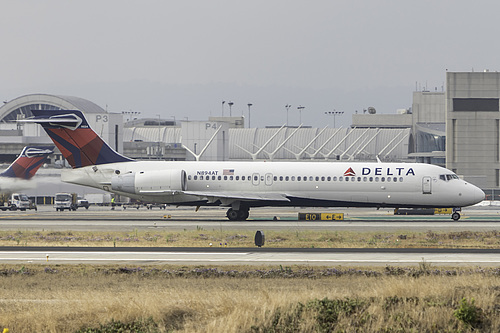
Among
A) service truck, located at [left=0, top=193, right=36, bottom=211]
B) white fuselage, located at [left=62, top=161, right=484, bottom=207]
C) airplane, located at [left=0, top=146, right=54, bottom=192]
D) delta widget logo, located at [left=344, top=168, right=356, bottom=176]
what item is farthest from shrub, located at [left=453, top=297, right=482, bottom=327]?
service truck, located at [left=0, top=193, right=36, bottom=211]

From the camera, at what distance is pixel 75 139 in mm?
59750

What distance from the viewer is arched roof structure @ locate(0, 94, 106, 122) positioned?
14912cm

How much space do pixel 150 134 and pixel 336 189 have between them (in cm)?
12139

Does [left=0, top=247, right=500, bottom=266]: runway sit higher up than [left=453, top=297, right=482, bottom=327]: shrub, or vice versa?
[left=453, top=297, right=482, bottom=327]: shrub

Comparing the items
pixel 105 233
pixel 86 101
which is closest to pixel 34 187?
pixel 105 233

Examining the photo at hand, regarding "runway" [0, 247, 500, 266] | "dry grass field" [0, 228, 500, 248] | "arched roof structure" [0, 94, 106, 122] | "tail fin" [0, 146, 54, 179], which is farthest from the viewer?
"arched roof structure" [0, 94, 106, 122]

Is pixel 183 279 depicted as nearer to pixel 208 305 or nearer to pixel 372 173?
pixel 208 305

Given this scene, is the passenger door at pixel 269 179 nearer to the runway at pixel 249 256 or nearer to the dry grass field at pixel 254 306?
the runway at pixel 249 256

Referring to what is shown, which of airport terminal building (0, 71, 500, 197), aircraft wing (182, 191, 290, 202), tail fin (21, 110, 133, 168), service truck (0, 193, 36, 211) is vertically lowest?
service truck (0, 193, 36, 211)

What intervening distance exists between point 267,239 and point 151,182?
1966 cm

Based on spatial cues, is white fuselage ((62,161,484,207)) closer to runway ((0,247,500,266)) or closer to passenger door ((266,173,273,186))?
passenger door ((266,173,273,186))

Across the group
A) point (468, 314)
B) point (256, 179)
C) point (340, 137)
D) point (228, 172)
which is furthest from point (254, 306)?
point (340, 137)

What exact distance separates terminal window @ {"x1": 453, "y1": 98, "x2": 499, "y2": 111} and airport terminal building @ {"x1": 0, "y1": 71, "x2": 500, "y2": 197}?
8 centimetres

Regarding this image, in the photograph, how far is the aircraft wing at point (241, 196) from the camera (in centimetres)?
5806
